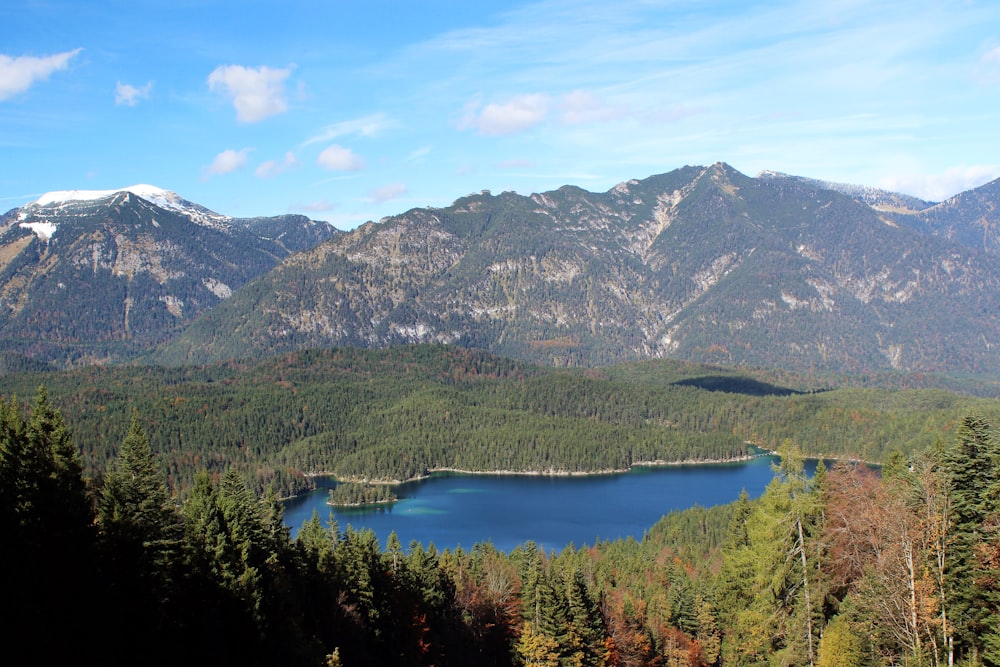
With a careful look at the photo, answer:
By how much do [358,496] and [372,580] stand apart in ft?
371

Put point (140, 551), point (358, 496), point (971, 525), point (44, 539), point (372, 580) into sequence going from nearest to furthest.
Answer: point (44, 539) → point (971, 525) → point (140, 551) → point (372, 580) → point (358, 496)

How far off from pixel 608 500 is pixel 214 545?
442 ft

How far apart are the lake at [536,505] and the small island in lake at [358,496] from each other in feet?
7.92

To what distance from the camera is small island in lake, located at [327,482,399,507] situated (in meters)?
157

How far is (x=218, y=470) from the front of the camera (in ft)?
572

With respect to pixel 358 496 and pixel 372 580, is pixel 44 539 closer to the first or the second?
pixel 372 580

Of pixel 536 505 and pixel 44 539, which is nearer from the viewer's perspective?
pixel 44 539

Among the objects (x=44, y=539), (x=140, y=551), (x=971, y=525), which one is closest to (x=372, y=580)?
(x=140, y=551)

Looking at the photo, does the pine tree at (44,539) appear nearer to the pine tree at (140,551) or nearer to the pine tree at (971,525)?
the pine tree at (140,551)

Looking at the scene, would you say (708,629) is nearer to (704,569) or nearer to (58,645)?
(704,569)

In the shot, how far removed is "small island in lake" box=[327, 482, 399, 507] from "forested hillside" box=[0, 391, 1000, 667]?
107704mm

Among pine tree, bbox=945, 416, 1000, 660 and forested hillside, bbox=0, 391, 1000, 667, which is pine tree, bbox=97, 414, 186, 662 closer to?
forested hillside, bbox=0, 391, 1000, 667

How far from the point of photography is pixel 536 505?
15725 cm

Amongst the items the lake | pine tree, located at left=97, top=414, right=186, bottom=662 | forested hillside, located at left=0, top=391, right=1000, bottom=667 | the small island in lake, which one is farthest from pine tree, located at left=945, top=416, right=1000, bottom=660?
the small island in lake
